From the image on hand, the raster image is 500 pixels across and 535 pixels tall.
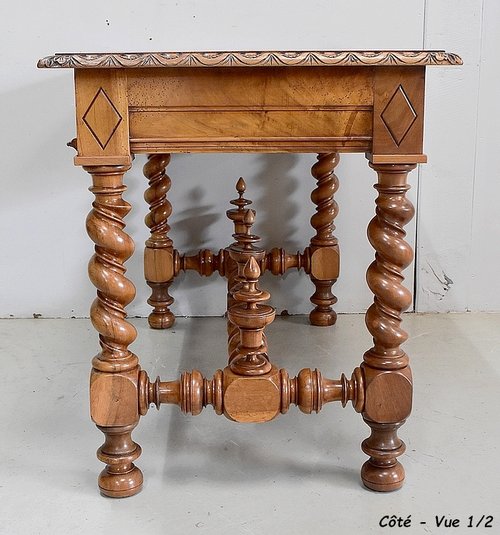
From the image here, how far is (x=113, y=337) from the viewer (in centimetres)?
149

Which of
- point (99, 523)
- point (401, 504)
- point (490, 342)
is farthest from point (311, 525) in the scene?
point (490, 342)

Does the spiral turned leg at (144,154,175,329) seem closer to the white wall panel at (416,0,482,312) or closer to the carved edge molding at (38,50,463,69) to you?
the white wall panel at (416,0,482,312)

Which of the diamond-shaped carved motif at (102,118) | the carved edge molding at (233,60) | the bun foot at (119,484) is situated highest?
the carved edge molding at (233,60)

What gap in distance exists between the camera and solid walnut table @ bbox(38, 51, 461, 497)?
142cm

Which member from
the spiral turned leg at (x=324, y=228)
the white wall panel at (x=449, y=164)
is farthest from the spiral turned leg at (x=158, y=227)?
the white wall panel at (x=449, y=164)

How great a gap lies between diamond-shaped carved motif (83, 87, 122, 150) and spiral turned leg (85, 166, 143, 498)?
0.18 feet

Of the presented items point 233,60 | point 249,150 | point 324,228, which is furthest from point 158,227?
point 233,60

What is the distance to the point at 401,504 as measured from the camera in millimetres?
1479

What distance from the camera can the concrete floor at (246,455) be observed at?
1442mm

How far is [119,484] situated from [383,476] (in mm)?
470

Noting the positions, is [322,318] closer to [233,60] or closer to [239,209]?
[239,209]

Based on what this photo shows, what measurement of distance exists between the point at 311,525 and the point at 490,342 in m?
1.11

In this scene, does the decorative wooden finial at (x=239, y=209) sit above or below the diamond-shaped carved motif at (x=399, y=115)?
below

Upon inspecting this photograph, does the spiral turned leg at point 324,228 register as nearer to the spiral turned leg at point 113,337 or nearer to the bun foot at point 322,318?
the bun foot at point 322,318
